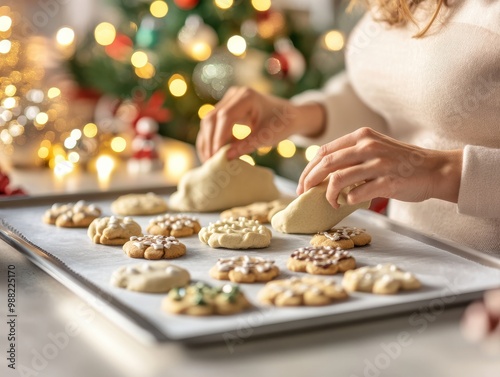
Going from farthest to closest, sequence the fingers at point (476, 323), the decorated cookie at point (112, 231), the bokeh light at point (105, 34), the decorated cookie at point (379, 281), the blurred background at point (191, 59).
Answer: the bokeh light at point (105, 34)
the blurred background at point (191, 59)
the decorated cookie at point (112, 231)
the decorated cookie at point (379, 281)
the fingers at point (476, 323)

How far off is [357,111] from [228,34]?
1.25 metres

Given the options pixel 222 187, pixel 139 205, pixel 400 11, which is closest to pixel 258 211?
pixel 222 187

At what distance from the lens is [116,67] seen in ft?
9.70

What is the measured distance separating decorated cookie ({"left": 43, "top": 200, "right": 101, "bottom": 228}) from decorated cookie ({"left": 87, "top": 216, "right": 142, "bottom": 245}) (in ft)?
0.21

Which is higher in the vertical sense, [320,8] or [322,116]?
[320,8]

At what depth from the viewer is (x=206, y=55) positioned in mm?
2793

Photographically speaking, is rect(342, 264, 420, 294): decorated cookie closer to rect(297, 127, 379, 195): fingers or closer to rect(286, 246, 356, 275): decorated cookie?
rect(286, 246, 356, 275): decorated cookie

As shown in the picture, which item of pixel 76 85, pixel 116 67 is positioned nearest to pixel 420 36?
pixel 116 67

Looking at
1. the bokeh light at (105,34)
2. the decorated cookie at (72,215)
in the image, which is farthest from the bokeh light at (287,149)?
the decorated cookie at (72,215)

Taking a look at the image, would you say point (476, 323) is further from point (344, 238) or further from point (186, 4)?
point (186, 4)

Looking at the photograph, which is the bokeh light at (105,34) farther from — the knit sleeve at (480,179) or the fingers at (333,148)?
the knit sleeve at (480,179)

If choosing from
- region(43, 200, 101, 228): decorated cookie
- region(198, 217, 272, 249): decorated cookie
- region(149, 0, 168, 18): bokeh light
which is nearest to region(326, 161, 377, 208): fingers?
region(198, 217, 272, 249): decorated cookie

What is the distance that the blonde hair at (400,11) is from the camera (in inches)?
51.0

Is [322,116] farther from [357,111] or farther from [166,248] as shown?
[166,248]
